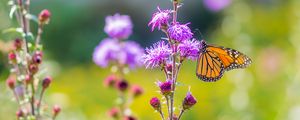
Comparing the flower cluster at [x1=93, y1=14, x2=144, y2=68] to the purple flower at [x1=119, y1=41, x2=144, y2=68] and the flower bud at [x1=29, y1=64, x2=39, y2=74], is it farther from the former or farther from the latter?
the flower bud at [x1=29, y1=64, x2=39, y2=74]

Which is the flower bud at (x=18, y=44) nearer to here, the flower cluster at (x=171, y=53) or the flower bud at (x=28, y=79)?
the flower bud at (x=28, y=79)

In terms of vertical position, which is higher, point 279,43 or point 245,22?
point 279,43

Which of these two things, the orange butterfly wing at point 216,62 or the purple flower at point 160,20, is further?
the orange butterfly wing at point 216,62

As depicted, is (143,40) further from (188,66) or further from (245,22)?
(245,22)

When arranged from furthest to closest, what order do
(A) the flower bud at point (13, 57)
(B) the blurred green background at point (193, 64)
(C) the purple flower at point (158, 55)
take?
(B) the blurred green background at point (193, 64), (A) the flower bud at point (13, 57), (C) the purple flower at point (158, 55)

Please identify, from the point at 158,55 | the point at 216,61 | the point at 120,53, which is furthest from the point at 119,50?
the point at 158,55

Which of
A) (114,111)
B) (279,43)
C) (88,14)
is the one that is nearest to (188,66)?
(279,43)

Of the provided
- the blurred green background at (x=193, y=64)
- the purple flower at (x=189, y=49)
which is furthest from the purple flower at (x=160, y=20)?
the blurred green background at (x=193, y=64)

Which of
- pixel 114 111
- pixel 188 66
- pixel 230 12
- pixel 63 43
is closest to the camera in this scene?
pixel 114 111
